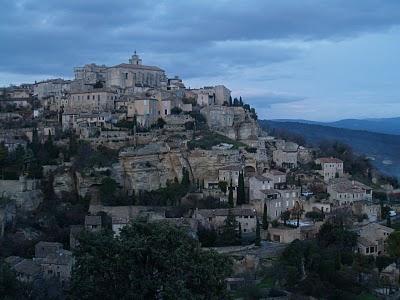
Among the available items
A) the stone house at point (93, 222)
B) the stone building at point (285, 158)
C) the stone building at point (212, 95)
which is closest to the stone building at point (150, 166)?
the stone house at point (93, 222)

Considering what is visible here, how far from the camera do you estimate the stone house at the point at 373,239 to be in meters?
34.3

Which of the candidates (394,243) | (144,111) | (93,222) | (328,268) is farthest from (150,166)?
(394,243)

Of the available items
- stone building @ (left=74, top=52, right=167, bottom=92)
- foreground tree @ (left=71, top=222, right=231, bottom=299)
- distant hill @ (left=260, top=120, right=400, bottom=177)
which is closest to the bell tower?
stone building @ (left=74, top=52, right=167, bottom=92)

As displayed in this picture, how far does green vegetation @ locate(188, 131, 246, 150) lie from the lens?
45.2 m

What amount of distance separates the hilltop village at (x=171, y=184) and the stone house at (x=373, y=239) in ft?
0.28

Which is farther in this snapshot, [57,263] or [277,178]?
[277,178]

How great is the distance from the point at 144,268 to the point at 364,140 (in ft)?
282

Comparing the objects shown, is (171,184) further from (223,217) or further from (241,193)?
(223,217)

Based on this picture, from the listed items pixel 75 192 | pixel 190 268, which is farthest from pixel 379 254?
pixel 190 268

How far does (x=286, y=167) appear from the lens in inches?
1860

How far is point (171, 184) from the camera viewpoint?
41.4 m

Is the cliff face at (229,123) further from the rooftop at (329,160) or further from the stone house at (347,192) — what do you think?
the stone house at (347,192)

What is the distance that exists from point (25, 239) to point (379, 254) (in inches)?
766

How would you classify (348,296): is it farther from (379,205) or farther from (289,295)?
(379,205)
